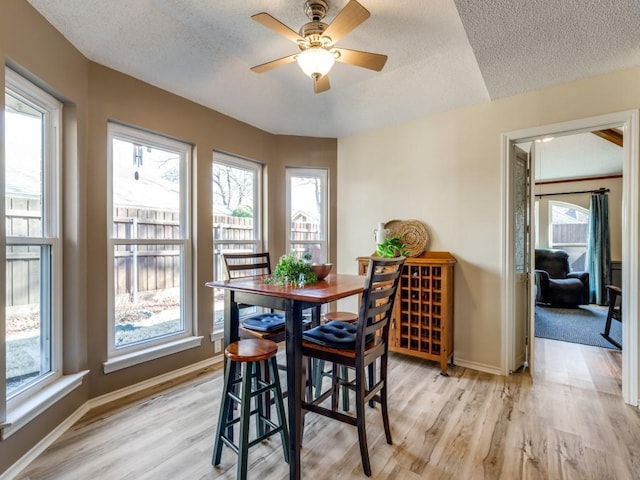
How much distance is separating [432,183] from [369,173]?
764 millimetres

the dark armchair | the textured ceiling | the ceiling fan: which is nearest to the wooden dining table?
the ceiling fan

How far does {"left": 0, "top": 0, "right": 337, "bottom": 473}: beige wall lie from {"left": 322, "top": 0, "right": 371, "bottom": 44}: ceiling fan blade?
168 cm

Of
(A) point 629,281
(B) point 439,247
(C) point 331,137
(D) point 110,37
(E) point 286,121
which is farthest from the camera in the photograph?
(C) point 331,137

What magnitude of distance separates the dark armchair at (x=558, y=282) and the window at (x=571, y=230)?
1.89 feet

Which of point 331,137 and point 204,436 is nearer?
point 204,436

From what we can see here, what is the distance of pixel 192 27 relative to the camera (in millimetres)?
2184

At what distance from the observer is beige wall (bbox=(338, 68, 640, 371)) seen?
2588 millimetres

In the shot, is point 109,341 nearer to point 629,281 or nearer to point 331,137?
point 331,137

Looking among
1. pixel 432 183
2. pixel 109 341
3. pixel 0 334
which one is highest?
pixel 432 183

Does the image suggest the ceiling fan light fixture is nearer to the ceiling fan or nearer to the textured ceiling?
the ceiling fan

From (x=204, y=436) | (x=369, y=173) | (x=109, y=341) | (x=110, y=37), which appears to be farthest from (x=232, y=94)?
(x=204, y=436)

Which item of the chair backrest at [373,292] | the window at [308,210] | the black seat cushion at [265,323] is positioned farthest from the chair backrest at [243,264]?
the chair backrest at [373,292]

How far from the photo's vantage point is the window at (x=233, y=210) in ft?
10.9

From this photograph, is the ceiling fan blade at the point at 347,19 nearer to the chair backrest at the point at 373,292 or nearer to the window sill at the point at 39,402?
the chair backrest at the point at 373,292
